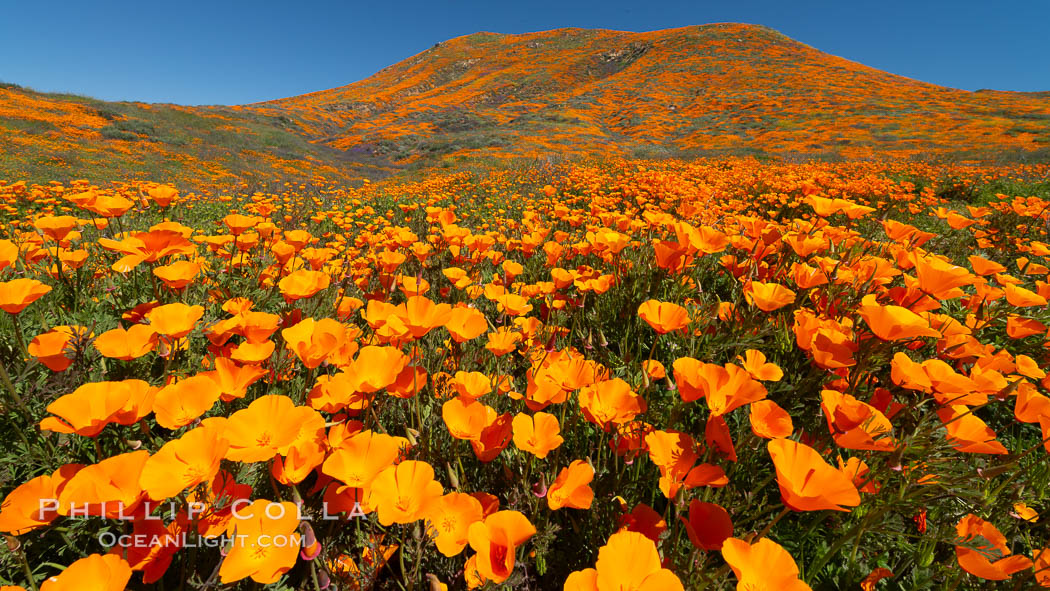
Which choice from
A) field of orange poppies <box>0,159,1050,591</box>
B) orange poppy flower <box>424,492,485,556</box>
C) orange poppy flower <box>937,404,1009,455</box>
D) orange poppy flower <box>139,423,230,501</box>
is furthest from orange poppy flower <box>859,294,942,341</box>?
orange poppy flower <box>139,423,230,501</box>

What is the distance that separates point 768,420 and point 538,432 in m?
0.65

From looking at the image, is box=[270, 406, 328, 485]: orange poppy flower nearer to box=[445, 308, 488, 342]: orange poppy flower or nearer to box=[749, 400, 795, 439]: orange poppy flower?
box=[445, 308, 488, 342]: orange poppy flower

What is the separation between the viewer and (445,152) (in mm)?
23641

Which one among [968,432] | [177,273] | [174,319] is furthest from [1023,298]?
[177,273]

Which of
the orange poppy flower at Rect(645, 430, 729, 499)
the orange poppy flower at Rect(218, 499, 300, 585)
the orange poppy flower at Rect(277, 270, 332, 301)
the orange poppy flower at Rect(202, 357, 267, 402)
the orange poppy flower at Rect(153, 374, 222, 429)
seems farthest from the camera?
the orange poppy flower at Rect(277, 270, 332, 301)

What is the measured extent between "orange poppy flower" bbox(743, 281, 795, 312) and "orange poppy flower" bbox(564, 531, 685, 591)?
1.07m

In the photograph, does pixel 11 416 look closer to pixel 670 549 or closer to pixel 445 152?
pixel 670 549

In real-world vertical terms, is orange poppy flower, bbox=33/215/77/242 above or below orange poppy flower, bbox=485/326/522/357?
Result: above

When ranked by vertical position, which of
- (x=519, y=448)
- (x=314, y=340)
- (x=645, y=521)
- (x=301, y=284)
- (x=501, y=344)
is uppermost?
(x=301, y=284)

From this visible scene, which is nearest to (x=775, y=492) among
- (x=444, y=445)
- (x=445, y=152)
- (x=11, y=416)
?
(x=444, y=445)

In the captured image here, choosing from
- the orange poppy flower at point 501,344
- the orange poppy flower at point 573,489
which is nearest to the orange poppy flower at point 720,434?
the orange poppy flower at point 573,489

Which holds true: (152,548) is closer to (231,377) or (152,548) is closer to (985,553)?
(231,377)

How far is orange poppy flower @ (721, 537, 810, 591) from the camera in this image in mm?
839

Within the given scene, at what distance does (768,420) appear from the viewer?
1.10m
